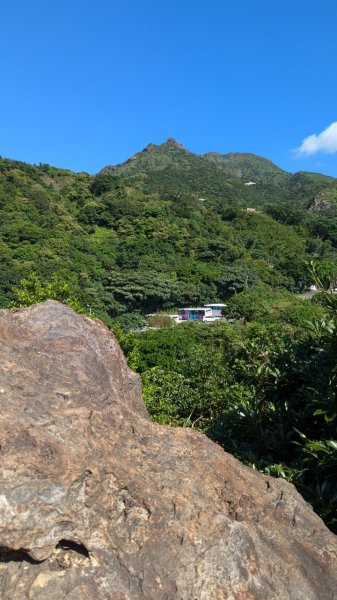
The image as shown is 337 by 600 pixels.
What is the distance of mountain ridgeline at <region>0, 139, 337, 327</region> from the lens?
155 ft

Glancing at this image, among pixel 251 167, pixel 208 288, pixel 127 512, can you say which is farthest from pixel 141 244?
pixel 251 167

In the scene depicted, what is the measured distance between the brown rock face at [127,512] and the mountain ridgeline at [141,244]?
100ft

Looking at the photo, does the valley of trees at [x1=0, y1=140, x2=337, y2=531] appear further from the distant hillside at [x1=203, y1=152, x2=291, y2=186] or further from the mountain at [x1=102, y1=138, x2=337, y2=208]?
the distant hillside at [x1=203, y1=152, x2=291, y2=186]

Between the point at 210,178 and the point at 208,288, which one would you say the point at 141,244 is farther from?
the point at 210,178

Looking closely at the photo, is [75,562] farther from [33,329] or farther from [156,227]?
[156,227]

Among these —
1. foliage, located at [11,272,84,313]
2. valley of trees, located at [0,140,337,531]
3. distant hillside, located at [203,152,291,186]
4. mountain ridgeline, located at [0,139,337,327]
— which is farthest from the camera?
distant hillside, located at [203,152,291,186]

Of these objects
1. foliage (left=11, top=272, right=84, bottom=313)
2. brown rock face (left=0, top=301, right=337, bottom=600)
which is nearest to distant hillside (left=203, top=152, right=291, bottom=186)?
foliage (left=11, top=272, right=84, bottom=313)

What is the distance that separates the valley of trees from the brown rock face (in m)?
0.93

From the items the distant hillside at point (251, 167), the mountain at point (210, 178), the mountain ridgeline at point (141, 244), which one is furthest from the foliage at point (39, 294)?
the distant hillside at point (251, 167)

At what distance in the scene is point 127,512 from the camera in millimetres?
2129

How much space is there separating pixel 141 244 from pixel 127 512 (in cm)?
5952

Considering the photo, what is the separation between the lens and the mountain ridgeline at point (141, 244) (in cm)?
4731

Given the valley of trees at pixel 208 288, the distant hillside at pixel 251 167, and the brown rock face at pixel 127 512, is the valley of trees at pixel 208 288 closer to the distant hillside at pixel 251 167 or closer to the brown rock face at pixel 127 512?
the brown rock face at pixel 127 512

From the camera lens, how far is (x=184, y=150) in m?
157
